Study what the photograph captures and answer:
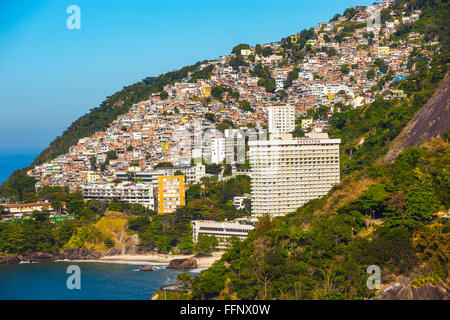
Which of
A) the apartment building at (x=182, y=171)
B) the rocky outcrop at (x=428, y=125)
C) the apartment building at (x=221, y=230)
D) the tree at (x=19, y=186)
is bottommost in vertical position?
the apartment building at (x=221, y=230)

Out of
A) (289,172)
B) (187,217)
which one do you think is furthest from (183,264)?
(289,172)

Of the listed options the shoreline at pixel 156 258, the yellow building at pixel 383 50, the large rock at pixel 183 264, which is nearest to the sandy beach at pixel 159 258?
the shoreline at pixel 156 258

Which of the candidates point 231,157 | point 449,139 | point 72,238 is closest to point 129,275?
point 72,238

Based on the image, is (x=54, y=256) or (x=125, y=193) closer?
(x=54, y=256)

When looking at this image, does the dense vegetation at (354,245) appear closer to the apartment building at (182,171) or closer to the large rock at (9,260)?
the large rock at (9,260)

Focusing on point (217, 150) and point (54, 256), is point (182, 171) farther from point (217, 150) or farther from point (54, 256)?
point (54, 256)

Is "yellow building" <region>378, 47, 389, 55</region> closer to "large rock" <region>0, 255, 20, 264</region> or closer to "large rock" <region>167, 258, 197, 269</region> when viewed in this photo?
"large rock" <region>167, 258, 197, 269</region>

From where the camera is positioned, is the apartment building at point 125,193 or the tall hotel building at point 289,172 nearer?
the tall hotel building at point 289,172

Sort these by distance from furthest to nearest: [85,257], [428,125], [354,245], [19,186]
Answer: [19,186] < [85,257] < [428,125] < [354,245]
